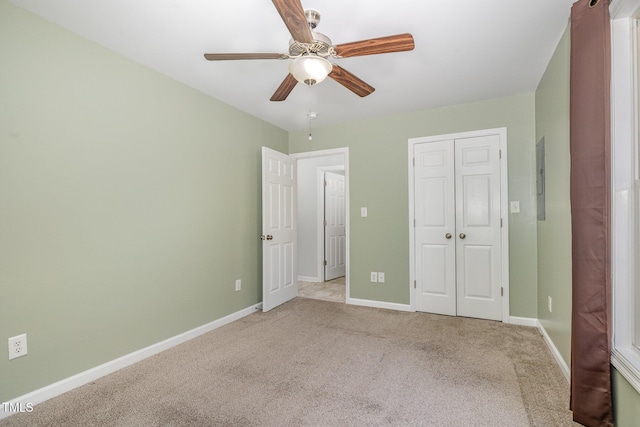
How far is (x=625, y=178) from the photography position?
57.5 inches

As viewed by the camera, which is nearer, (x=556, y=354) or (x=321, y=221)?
(x=556, y=354)

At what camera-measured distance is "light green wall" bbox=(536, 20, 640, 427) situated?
82.9 inches

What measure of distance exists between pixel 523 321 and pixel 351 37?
3121 mm

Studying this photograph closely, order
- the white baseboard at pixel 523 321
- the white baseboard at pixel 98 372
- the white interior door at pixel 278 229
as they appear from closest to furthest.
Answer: the white baseboard at pixel 98 372, the white baseboard at pixel 523 321, the white interior door at pixel 278 229

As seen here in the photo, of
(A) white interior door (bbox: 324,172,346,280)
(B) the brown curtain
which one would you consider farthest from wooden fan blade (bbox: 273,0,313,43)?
(A) white interior door (bbox: 324,172,346,280)

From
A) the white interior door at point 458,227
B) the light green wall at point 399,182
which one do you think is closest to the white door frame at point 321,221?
the light green wall at point 399,182

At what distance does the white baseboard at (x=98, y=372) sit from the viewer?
1863 millimetres

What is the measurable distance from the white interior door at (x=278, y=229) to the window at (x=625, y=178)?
2.94 meters

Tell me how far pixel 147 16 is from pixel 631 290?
9.76ft

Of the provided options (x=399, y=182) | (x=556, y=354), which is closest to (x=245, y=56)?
(x=399, y=182)

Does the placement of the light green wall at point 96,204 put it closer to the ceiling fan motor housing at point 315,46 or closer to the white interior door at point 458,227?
the ceiling fan motor housing at point 315,46

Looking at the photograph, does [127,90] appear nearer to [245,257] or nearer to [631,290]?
[245,257]

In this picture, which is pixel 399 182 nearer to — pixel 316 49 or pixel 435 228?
pixel 435 228

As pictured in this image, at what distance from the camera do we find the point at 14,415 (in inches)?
70.3
